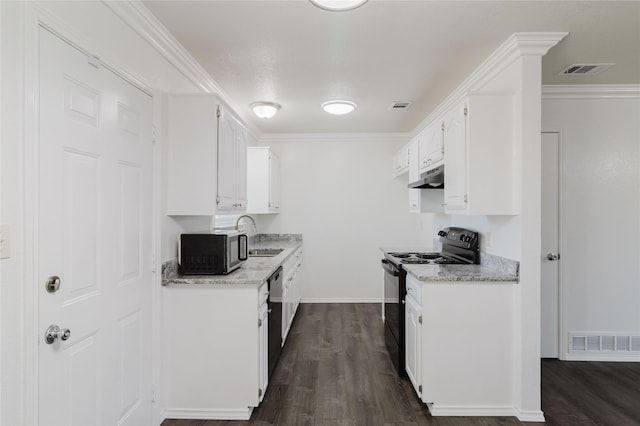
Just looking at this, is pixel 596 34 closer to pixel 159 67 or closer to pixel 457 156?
pixel 457 156

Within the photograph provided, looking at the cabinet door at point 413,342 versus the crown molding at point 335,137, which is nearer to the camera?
the cabinet door at point 413,342

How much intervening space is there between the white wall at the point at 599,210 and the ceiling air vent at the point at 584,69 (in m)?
0.28

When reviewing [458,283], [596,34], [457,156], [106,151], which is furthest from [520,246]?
[106,151]

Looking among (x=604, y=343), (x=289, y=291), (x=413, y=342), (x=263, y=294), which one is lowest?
(x=604, y=343)

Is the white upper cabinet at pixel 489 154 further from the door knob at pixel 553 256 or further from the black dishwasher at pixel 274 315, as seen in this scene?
the black dishwasher at pixel 274 315

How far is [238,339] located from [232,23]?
2066 millimetres

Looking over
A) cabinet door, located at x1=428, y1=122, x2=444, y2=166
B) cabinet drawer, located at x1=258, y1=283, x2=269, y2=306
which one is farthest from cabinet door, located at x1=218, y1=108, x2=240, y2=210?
cabinet door, located at x1=428, y1=122, x2=444, y2=166

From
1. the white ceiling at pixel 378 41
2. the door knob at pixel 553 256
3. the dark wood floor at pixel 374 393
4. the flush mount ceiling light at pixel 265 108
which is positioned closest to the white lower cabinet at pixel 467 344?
the dark wood floor at pixel 374 393

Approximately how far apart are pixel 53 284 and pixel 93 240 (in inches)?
11.6

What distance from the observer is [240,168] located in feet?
9.36

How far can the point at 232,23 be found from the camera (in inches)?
81.7

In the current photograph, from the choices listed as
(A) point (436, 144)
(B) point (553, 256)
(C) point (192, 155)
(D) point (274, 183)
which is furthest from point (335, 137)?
(B) point (553, 256)

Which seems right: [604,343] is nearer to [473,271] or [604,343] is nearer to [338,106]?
[473,271]

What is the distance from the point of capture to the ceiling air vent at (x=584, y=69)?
265 centimetres
